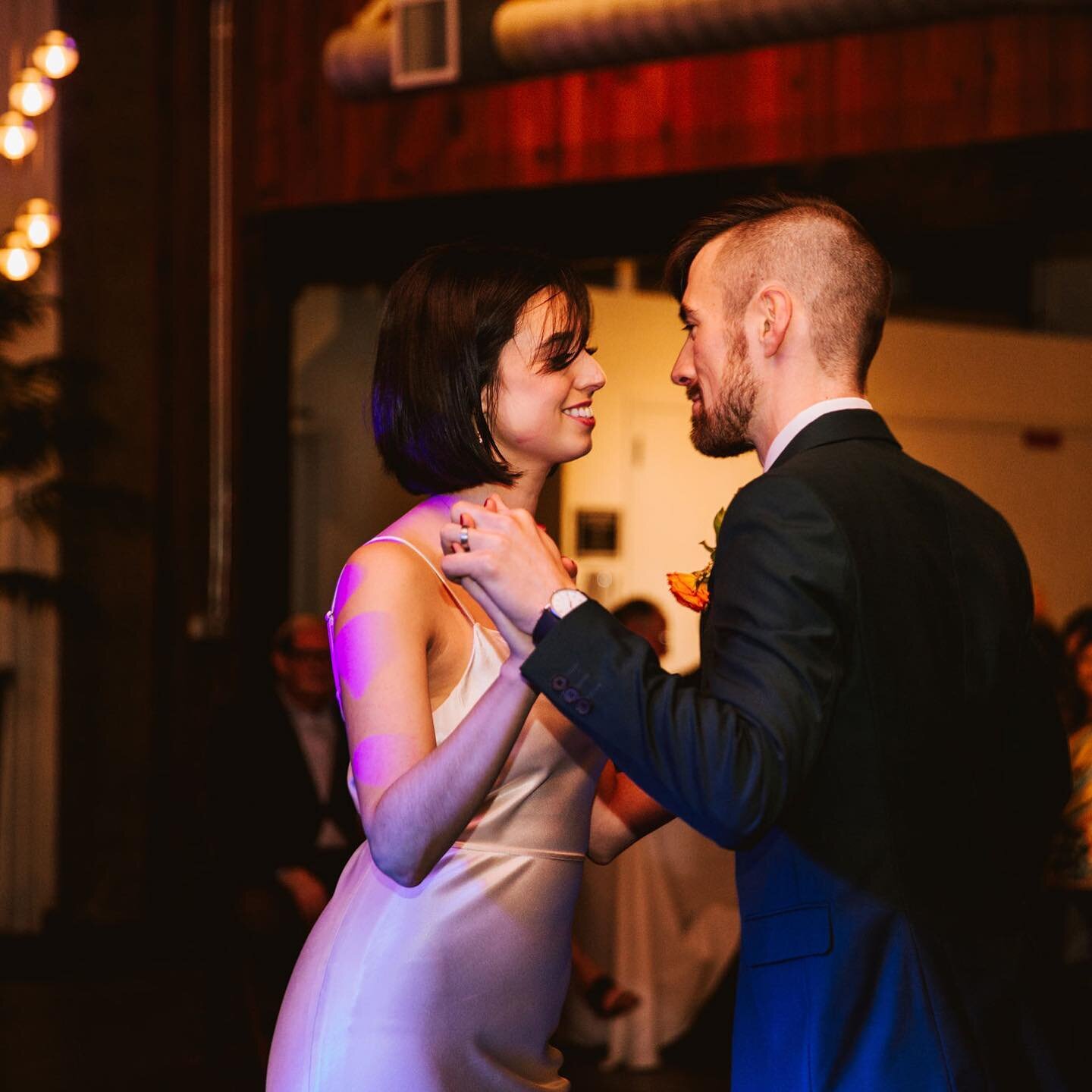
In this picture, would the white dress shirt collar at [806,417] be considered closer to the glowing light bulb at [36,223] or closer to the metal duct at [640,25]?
the metal duct at [640,25]

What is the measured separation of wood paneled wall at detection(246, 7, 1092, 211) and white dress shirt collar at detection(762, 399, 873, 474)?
3.30 metres

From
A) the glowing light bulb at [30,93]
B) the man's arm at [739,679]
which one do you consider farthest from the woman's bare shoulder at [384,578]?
the glowing light bulb at [30,93]

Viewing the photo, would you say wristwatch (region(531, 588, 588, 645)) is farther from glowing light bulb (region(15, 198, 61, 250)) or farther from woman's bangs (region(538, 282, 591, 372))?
glowing light bulb (region(15, 198, 61, 250))

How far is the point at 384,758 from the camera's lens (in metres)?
1.63

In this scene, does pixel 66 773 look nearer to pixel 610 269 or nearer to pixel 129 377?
pixel 129 377

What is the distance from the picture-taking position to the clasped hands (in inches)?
55.3

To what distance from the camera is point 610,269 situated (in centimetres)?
805

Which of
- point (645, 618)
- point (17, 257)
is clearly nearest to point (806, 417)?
point (645, 618)

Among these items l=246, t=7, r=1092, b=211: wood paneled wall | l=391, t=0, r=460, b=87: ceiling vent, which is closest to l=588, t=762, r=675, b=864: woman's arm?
l=246, t=7, r=1092, b=211: wood paneled wall

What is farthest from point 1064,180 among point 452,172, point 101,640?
point 101,640

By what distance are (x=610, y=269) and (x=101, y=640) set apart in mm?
3350

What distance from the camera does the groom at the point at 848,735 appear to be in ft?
4.39

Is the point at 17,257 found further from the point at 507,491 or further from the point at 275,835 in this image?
the point at 507,491

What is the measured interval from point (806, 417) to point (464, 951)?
29.5 inches
